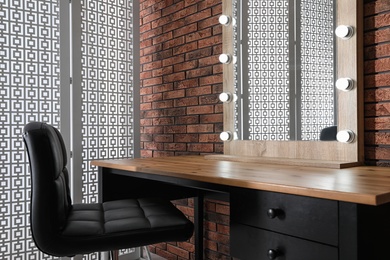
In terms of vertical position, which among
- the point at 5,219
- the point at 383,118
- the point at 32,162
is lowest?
the point at 5,219

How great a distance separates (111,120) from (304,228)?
1.99m

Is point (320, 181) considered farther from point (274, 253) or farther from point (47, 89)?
point (47, 89)

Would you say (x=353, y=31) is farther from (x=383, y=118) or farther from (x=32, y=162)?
(x=32, y=162)

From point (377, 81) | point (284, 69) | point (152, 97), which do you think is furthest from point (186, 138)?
point (377, 81)

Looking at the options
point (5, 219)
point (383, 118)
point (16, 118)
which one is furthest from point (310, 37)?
point (5, 219)

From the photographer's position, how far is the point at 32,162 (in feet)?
4.86

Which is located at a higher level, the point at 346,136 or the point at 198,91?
the point at 198,91

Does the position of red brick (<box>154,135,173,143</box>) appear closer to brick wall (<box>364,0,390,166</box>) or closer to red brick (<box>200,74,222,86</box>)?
red brick (<box>200,74,222,86</box>)

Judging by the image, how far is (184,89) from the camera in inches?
104

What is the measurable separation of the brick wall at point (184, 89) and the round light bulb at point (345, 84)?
0.88 metres

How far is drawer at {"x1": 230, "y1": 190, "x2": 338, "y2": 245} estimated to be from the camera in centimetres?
100

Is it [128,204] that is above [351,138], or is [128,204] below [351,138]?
below

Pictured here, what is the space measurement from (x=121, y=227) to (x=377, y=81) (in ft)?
4.20

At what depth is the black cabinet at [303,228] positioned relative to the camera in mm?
948
